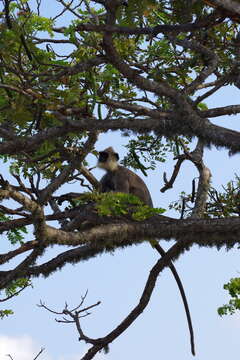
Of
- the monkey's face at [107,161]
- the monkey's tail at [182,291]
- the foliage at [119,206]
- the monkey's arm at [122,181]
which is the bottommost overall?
the foliage at [119,206]

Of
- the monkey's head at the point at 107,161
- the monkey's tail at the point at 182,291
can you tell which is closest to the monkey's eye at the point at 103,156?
the monkey's head at the point at 107,161

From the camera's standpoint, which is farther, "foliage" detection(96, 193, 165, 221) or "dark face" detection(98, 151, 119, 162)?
"dark face" detection(98, 151, 119, 162)

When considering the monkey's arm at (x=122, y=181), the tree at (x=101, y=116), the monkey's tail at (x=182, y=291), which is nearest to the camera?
the tree at (x=101, y=116)

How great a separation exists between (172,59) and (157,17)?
0.63m

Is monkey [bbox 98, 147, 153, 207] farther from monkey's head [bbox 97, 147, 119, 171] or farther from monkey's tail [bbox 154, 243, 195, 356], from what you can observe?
monkey's tail [bbox 154, 243, 195, 356]

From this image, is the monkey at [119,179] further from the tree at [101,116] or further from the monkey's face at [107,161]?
the tree at [101,116]

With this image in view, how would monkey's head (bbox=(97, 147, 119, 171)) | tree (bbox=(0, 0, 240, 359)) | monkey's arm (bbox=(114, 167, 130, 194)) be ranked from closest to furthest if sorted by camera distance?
1. tree (bbox=(0, 0, 240, 359))
2. monkey's arm (bbox=(114, 167, 130, 194))
3. monkey's head (bbox=(97, 147, 119, 171))

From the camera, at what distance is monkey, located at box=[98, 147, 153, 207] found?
10641mm

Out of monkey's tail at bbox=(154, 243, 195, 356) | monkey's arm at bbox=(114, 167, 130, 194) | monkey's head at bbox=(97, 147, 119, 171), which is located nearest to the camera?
monkey's tail at bbox=(154, 243, 195, 356)

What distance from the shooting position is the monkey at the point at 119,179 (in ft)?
34.9

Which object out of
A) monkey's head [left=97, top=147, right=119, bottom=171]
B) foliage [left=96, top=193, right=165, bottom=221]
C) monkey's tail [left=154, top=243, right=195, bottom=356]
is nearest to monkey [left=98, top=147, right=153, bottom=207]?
monkey's head [left=97, top=147, right=119, bottom=171]

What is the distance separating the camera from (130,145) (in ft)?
29.6

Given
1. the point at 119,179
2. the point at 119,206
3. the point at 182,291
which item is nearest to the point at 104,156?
the point at 119,179

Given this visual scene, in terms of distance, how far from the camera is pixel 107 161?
11.2m
